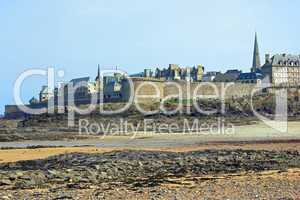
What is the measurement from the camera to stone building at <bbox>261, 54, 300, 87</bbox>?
79062 millimetres

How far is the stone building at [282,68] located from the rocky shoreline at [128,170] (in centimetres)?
6127

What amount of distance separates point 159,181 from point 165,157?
6.05m

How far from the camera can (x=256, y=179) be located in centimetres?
1189

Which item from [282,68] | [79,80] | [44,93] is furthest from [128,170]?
[79,80]

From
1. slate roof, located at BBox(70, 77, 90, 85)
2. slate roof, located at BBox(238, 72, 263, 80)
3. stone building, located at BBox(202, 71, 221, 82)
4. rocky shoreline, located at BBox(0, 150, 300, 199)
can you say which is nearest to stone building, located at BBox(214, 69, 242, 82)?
stone building, located at BBox(202, 71, 221, 82)

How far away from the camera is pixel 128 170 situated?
48.9 ft

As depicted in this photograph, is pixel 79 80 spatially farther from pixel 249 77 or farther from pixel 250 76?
pixel 250 76

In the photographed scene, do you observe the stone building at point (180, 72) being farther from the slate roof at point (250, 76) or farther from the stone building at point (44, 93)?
the stone building at point (44, 93)

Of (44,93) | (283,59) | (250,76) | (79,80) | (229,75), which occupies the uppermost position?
(283,59)

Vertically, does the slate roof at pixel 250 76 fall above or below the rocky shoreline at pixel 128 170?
above

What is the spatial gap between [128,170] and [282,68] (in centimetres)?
6915

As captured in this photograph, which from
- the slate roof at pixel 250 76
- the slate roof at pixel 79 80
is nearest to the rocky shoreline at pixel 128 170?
the slate roof at pixel 250 76

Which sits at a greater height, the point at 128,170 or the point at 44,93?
the point at 44,93

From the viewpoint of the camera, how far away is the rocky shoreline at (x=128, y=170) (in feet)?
37.9
